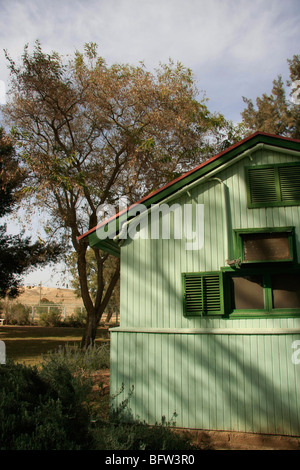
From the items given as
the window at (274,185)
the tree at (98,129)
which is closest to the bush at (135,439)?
the window at (274,185)

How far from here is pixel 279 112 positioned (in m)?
33.2

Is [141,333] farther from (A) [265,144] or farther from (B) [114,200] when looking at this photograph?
(B) [114,200]

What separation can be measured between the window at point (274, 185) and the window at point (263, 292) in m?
1.50

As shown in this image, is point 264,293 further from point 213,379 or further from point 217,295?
point 213,379

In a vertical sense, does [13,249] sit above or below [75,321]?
above

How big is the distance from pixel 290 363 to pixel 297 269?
1.83m

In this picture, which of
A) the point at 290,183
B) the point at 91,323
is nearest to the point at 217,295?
the point at 290,183

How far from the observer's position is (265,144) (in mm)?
8258

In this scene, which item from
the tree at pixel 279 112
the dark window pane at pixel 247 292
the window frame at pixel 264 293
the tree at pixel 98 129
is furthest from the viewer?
the tree at pixel 279 112

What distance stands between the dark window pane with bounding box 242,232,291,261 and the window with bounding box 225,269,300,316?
30cm

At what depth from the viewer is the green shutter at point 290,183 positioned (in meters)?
7.98

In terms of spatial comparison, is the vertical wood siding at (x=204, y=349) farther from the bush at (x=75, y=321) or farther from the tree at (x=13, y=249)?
the bush at (x=75, y=321)

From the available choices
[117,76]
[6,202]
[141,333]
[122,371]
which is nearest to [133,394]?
[122,371]

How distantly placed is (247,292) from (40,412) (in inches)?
189
